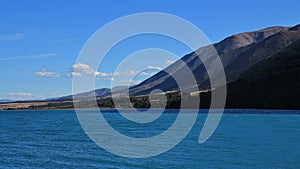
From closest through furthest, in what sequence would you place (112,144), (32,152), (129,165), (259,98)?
(129,165) < (32,152) < (112,144) < (259,98)

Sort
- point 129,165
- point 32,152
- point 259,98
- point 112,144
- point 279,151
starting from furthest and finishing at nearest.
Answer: point 259,98 → point 112,144 → point 32,152 → point 279,151 → point 129,165

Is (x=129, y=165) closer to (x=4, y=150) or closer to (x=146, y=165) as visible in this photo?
(x=146, y=165)

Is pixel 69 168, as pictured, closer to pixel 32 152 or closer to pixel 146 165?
pixel 146 165

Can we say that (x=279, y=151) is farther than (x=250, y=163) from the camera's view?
Yes

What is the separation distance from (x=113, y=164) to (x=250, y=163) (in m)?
13.4

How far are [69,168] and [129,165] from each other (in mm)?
5830

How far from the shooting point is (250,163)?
39.3 metres

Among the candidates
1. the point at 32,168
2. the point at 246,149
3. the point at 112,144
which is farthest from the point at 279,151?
the point at 32,168

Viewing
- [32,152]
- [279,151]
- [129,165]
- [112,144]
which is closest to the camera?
[129,165]

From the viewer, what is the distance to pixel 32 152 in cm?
5119

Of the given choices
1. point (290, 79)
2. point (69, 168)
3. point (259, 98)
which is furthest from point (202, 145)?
A: point (290, 79)

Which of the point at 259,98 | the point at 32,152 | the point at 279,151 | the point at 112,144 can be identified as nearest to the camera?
the point at 279,151

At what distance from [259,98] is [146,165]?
528 ft

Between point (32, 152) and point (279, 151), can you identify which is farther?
point (32, 152)
